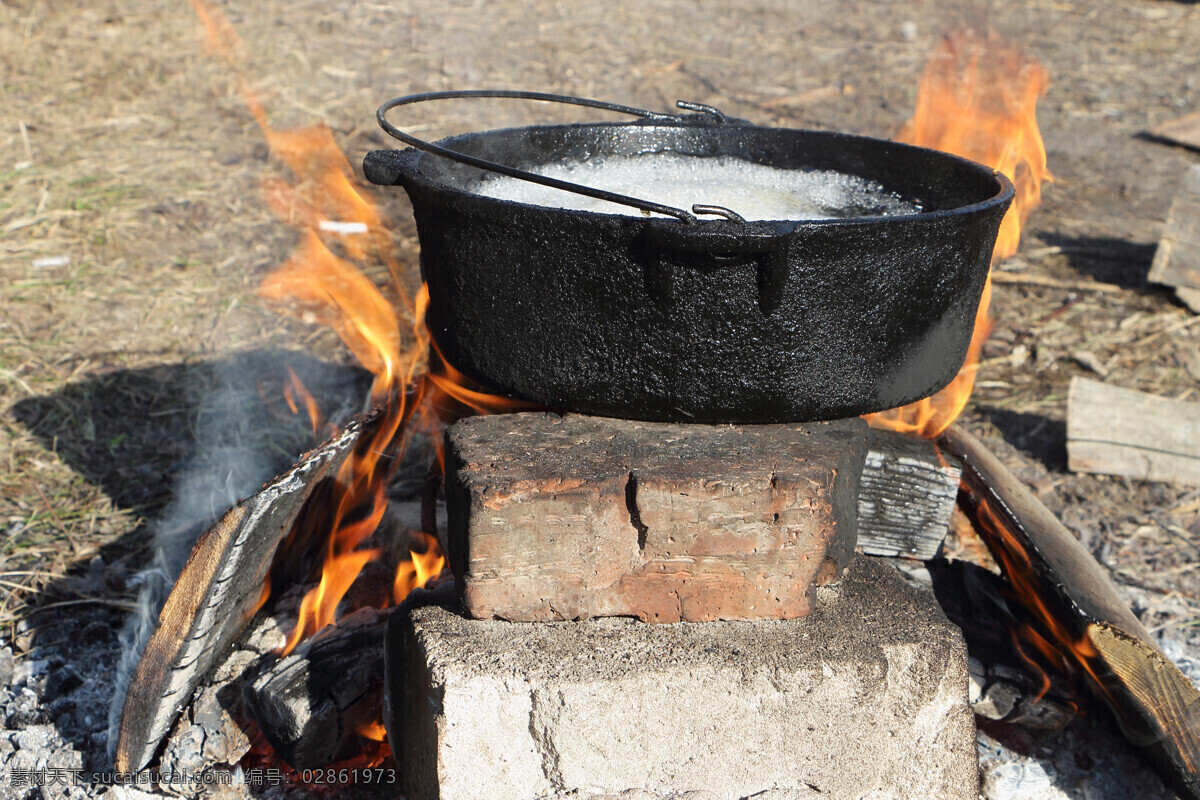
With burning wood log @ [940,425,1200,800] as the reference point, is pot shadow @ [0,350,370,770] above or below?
below

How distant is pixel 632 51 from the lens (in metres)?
5.88

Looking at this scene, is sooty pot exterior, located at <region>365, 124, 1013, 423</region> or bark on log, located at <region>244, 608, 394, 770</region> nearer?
sooty pot exterior, located at <region>365, 124, 1013, 423</region>

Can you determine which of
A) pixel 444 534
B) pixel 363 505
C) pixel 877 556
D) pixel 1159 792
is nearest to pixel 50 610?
Answer: pixel 363 505

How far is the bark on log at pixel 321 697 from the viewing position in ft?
5.86

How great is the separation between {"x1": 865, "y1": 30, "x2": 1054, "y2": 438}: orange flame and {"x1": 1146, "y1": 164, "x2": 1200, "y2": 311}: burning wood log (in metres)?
0.53

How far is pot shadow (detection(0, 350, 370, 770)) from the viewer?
204cm

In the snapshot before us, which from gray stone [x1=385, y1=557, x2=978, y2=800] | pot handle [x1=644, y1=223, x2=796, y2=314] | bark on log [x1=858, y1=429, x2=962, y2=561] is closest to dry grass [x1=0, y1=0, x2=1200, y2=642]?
bark on log [x1=858, y1=429, x2=962, y2=561]

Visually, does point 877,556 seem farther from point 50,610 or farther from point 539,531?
point 50,610

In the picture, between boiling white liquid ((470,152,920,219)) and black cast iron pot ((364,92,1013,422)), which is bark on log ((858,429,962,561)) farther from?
boiling white liquid ((470,152,920,219))

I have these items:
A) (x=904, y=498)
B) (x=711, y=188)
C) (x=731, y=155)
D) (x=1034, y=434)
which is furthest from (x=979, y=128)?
(x=904, y=498)

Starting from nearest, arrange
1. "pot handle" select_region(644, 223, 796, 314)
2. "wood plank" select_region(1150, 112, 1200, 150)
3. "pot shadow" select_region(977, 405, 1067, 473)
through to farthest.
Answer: "pot handle" select_region(644, 223, 796, 314) < "pot shadow" select_region(977, 405, 1067, 473) < "wood plank" select_region(1150, 112, 1200, 150)

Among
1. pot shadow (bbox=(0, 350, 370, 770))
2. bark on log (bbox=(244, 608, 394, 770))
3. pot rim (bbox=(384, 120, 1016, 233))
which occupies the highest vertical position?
pot rim (bbox=(384, 120, 1016, 233))

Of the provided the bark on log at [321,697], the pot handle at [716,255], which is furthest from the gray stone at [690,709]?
the pot handle at [716,255]

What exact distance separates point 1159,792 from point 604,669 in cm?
117
